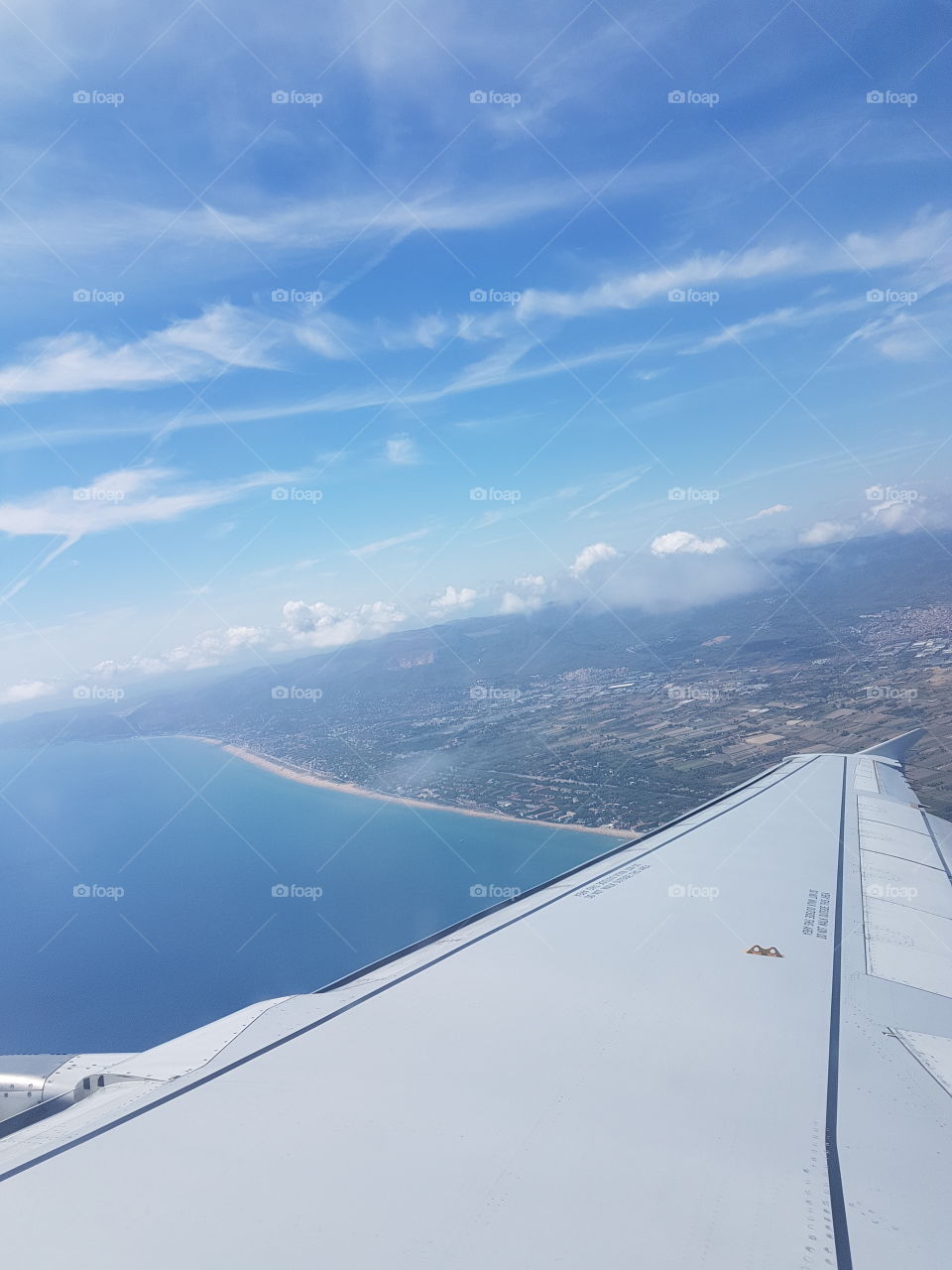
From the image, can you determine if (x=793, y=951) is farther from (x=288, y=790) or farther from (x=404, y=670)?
(x=404, y=670)

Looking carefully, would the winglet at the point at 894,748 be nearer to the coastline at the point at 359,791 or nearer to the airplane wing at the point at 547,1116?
the coastline at the point at 359,791

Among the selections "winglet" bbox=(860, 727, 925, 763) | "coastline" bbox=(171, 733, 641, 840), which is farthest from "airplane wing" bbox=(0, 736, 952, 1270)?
"coastline" bbox=(171, 733, 641, 840)

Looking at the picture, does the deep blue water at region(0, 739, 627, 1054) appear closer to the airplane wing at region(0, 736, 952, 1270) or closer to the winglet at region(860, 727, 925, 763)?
the winglet at region(860, 727, 925, 763)

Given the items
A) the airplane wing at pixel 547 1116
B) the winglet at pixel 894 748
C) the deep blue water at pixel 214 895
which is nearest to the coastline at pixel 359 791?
the deep blue water at pixel 214 895

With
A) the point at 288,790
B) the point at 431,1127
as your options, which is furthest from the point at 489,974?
the point at 288,790

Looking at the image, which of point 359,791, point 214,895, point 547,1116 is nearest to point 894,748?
point 547,1116

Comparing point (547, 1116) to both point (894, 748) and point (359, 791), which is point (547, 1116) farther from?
point (359, 791)
